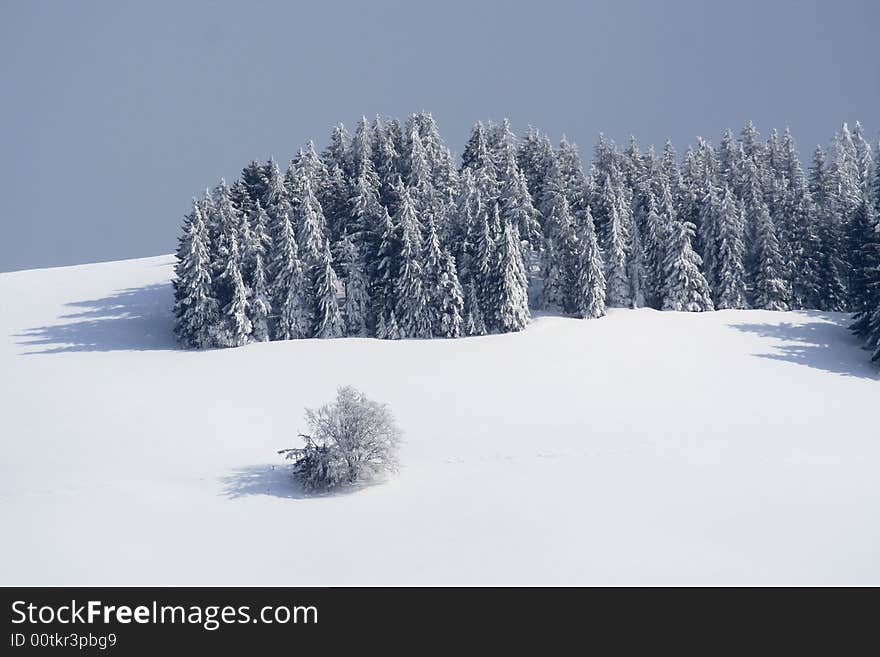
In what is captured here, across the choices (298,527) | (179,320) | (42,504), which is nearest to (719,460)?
(298,527)

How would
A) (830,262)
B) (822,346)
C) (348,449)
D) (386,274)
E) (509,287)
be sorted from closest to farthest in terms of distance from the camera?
(348,449) → (822,346) → (509,287) → (386,274) → (830,262)

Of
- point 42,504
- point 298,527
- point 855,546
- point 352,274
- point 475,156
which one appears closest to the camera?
point 855,546

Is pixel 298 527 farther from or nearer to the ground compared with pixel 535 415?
nearer to the ground

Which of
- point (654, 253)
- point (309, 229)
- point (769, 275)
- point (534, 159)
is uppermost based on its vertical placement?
point (534, 159)

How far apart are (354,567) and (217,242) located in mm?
35518

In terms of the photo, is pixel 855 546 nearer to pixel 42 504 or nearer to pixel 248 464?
pixel 248 464

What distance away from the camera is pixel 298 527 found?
975 inches

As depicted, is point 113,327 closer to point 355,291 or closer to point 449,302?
point 355,291

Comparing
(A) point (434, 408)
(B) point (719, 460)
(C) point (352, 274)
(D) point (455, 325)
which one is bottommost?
(B) point (719, 460)

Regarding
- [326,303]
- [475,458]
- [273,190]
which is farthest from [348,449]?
[273,190]

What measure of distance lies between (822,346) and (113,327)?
49161mm

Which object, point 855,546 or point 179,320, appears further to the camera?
point 179,320

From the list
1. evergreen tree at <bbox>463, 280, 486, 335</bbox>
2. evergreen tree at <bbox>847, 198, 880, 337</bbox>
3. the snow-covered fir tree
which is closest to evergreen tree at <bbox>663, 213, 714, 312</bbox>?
the snow-covered fir tree

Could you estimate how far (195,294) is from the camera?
48.5 metres
